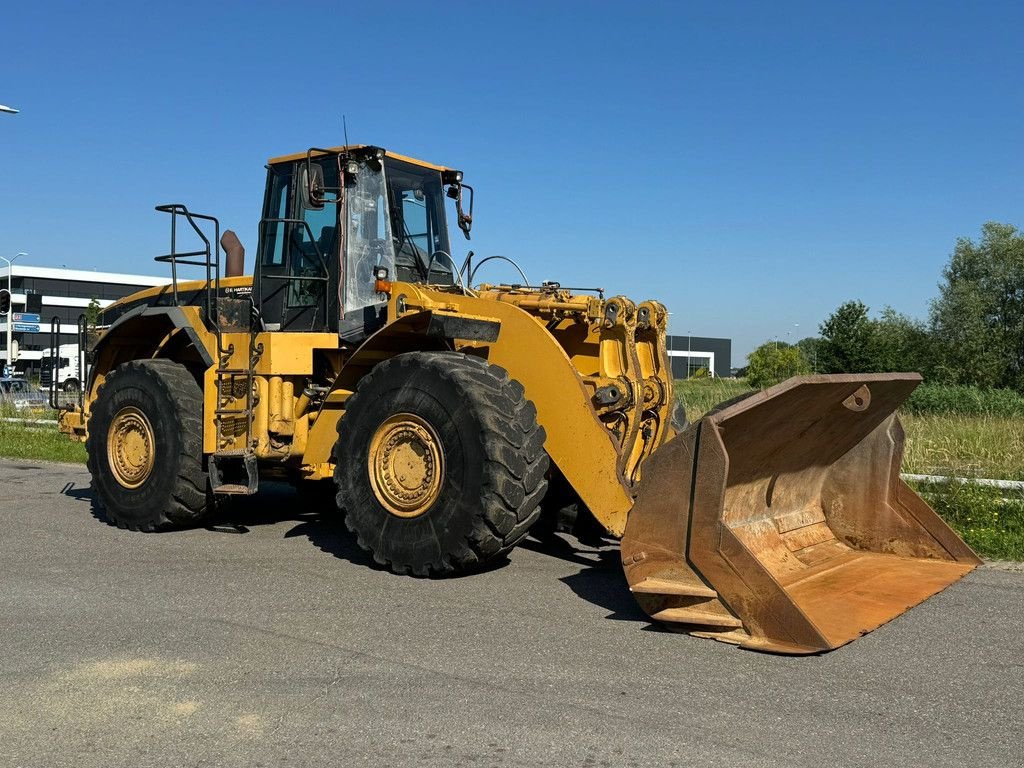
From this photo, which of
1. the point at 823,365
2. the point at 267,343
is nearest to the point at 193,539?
the point at 267,343

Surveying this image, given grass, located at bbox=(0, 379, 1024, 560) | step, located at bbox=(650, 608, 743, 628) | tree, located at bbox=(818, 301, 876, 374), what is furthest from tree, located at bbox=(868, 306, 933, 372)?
step, located at bbox=(650, 608, 743, 628)

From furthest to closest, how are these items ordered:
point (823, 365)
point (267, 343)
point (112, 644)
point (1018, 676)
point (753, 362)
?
point (753, 362)
point (823, 365)
point (267, 343)
point (112, 644)
point (1018, 676)

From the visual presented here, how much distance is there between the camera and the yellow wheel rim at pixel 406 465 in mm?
6777

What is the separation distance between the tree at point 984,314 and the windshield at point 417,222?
59.6m

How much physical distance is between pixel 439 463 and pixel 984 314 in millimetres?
65967

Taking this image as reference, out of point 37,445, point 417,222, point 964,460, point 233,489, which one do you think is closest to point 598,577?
point 233,489

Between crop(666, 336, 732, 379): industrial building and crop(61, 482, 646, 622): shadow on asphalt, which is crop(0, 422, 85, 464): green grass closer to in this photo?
crop(61, 482, 646, 622): shadow on asphalt

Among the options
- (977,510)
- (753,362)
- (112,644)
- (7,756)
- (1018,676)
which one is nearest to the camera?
(7,756)

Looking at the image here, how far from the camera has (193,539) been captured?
8.52m

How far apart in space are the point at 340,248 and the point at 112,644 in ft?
12.6

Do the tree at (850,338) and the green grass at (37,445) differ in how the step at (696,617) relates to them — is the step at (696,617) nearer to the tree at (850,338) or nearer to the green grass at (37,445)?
the green grass at (37,445)

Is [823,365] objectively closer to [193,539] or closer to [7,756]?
[193,539]

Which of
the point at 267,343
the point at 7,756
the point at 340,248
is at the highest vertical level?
the point at 340,248

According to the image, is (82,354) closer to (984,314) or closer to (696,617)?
(696,617)
